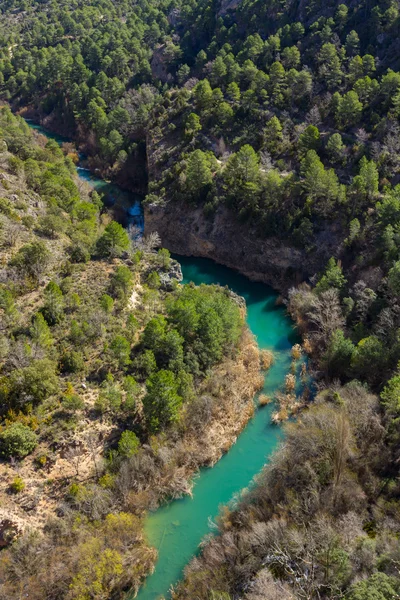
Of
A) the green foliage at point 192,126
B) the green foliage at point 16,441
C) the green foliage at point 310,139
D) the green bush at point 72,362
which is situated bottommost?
the green foliage at point 16,441

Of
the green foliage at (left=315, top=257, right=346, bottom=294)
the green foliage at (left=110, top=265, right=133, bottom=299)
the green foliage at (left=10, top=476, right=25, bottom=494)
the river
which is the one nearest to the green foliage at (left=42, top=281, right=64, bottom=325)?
the green foliage at (left=110, top=265, right=133, bottom=299)

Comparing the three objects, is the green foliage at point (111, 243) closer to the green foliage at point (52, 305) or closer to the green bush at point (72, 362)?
the green foliage at point (52, 305)

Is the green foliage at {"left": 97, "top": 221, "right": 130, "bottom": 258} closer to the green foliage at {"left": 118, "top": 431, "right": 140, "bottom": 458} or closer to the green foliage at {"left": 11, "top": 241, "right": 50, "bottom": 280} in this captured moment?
the green foliage at {"left": 11, "top": 241, "right": 50, "bottom": 280}

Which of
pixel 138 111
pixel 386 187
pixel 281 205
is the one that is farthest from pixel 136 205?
pixel 386 187

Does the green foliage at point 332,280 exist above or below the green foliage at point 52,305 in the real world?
above

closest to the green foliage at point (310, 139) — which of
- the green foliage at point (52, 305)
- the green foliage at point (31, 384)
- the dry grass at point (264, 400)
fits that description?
the dry grass at point (264, 400)

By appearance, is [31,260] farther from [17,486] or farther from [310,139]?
[310,139]

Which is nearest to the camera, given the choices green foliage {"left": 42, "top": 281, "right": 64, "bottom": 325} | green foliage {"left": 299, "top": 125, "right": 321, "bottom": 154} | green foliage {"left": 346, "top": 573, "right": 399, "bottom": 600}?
green foliage {"left": 346, "top": 573, "right": 399, "bottom": 600}
